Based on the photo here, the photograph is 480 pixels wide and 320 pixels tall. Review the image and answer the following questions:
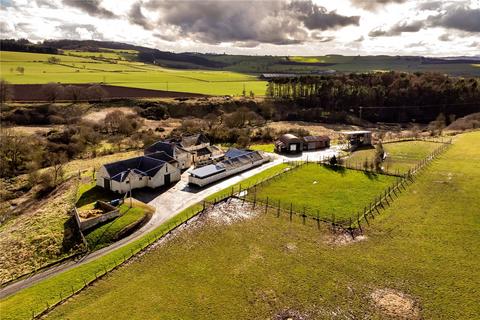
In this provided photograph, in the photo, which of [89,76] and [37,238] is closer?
[37,238]

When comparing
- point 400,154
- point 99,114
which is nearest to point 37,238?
point 400,154

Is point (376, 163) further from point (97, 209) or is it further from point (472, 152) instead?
point (97, 209)

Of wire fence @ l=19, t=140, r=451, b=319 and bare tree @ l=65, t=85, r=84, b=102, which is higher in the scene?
bare tree @ l=65, t=85, r=84, b=102

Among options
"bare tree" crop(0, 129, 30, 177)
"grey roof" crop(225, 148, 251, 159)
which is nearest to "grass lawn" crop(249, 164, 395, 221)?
"grey roof" crop(225, 148, 251, 159)

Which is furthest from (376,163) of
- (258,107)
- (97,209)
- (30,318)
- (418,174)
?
(258,107)

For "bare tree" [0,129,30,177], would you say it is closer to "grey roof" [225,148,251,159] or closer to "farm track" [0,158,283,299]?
"farm track" [0,158,283,299]

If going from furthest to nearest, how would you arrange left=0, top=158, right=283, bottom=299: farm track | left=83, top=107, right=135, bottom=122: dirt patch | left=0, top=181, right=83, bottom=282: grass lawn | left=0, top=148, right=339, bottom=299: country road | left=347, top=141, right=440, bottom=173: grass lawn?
left=83, top=107, right=135, bottom=122: dirt patch
left=347, top=141, right=440, bottom=173: grass lawn
left=0, top=181, right=83, bottom=282: grass lawn
left=0, top=148, right=339, bottom=299: country road
left=0, top=158, right=283, bottom=299: farm track

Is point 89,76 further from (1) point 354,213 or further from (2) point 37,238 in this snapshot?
(1) point 354,213
